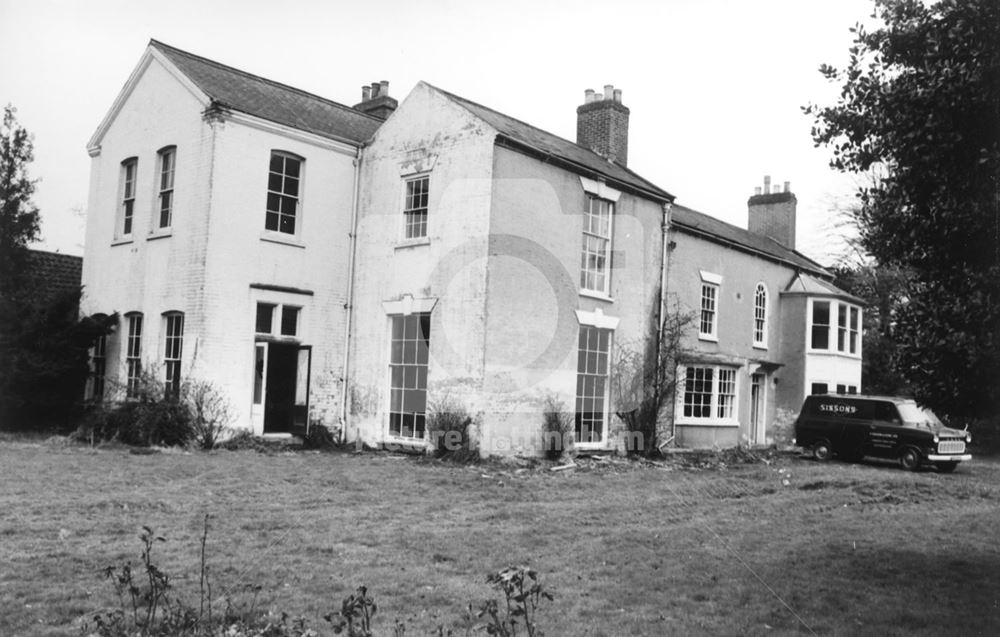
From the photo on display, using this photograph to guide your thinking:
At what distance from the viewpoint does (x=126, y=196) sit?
20.5 m

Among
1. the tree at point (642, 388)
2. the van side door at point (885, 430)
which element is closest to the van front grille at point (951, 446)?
the van side door at point (885, 430)

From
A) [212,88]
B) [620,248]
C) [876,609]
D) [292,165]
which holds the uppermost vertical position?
[212,88]

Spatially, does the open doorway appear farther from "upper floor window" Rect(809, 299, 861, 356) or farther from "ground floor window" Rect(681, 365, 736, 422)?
"upper floor window" Rect(809, 299, 861, 356)

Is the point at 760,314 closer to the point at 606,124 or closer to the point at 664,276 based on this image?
the point at 664,276

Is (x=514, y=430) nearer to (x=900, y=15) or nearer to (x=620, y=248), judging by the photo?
(x=620, y=248)

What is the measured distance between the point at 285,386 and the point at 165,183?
5.57m

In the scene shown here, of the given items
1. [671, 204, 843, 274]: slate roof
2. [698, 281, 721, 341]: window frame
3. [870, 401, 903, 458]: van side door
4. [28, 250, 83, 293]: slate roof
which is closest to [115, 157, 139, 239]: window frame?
[28, 250, 83, 293]: slate roof

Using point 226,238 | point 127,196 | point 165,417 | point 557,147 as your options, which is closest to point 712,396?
point 557,147

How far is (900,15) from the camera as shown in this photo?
766 centimetres

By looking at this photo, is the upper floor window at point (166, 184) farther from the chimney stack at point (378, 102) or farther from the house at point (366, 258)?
the chimney stack at point (378, 102)

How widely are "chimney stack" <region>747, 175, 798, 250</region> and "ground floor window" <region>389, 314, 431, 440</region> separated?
19.2 meters

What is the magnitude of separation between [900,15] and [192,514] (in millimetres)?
9076

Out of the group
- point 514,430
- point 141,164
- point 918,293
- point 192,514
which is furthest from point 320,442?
point 918,293

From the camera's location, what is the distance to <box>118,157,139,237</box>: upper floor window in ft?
66.6
